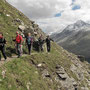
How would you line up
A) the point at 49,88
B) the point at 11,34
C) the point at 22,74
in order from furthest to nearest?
1. the point at 11,34
2. the point at 49,88
3. the point at 22,74

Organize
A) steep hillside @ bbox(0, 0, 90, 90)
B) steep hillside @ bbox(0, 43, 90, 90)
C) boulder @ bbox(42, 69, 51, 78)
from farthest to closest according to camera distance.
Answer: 1. boulder @ bbox(42, 69, 51, 78)
2. steep hillside @ bbox(0, 0, 90, 90)
3. steep hillside @ bbox(0, 43, 90, 90)

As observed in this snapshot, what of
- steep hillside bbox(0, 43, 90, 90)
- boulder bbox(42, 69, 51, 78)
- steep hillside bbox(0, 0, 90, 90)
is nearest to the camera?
steep hillside bbox(0, 43, 90, 90)

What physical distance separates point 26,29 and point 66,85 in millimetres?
14924

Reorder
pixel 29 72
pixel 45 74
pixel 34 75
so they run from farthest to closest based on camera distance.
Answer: pixel 45 74 → pixel 34 75 → pixel 29 72

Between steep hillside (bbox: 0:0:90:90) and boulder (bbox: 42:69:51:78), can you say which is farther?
boulder (bbox: 42:69:51:78)

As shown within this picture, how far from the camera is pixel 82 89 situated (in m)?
23.8

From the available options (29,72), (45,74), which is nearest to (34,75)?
(29,72)

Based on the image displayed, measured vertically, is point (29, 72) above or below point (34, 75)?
above

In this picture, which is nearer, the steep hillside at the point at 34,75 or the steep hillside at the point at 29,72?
the steep hillside at the point at 34,75

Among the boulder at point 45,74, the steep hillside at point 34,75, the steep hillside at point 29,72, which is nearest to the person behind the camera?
the steep hillside at point 34,75

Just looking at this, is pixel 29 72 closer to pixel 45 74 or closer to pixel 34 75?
pixel 34 75

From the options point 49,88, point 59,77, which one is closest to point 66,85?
point 59,77

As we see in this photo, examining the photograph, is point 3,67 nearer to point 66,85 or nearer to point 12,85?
point 12,85

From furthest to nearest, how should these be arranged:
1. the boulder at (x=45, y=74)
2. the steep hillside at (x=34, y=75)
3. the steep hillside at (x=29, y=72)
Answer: the boulder at (x=45, y=74), the steep hillside at (x=29, y=72), the steep hillside at (x=34, y=75)
